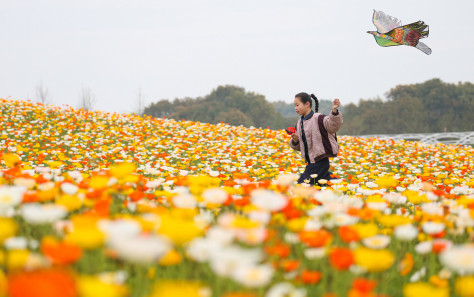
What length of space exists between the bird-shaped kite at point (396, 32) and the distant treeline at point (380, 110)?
28997 millimetres

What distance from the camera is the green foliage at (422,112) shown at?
117 feet

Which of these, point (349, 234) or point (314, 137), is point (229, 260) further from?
point (314, 137)

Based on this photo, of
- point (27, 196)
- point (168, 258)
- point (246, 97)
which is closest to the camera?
point (168, 258)

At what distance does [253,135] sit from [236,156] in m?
4.38

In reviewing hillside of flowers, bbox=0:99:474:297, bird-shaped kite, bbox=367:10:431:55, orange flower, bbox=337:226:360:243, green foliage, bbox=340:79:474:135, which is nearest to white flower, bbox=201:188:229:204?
hillside of flowers, bbox=0:99:474:297

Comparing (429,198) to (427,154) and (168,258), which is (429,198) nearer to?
(168,258)

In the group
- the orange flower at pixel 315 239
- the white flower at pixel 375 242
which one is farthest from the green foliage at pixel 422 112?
the orange flower at pixel 315 239

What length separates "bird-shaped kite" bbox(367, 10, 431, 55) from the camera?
355 centimetres

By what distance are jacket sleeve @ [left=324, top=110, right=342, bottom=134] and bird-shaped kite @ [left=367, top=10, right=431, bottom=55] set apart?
986 millimetres

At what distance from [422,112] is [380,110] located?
12.3ft

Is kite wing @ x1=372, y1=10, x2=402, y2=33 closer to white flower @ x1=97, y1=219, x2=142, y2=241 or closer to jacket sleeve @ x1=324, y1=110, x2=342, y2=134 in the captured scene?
jacket sleeve @ x1=324, y1=110, x2=342, y2=134

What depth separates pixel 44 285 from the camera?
2.64 ft

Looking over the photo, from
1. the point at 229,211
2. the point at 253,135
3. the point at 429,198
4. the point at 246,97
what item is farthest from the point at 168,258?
the point at 246,97

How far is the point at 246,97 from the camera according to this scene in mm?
43031
